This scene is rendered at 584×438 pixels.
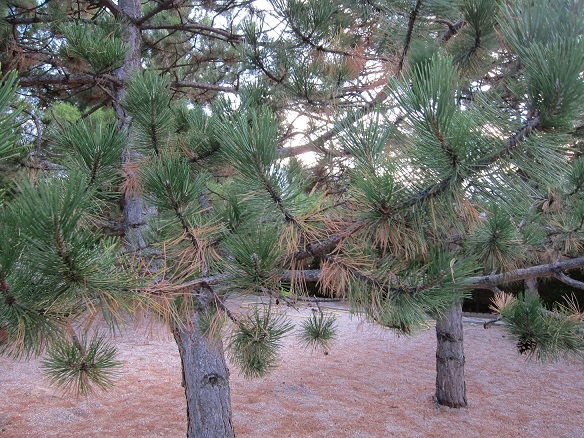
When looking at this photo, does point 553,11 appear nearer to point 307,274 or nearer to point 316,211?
point 316,211

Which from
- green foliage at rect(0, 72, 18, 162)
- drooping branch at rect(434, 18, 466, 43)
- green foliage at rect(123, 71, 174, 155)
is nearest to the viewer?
green foliage at rect(0, 72, 18, 162)

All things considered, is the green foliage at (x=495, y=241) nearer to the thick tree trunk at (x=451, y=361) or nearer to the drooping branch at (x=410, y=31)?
the drooping branch at (x=410, y=31)

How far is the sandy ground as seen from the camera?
12.7 feet

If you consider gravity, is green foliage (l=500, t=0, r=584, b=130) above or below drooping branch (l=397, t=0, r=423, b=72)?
below

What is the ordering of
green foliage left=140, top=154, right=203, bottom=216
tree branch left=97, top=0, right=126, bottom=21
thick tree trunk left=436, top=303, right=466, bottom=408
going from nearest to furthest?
green foliage left=140, top=154, right=203, bottom=216 → tree branch left=97, top=0, right=126, bottom=21 → thick tree trunk left=436, top=303, right=466, bottom=408

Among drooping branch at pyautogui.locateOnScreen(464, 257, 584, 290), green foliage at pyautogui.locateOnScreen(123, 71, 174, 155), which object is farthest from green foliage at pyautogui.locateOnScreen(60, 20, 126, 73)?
drooping branch at pyautogui.locateOnScreen(464, 257, 584, 290)

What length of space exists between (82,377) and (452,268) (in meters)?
1.36

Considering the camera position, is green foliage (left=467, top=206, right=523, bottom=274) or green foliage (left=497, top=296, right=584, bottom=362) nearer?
green foliage (left=467, top=206, right=523, bottom=274)

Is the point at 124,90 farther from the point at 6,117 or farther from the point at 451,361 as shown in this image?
the point at 451,361

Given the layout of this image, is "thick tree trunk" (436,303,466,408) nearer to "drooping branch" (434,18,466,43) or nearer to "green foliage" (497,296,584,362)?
"green foliage" (497,296,584,362)

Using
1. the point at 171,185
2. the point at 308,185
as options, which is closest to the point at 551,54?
the point at 171,185

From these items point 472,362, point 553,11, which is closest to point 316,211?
point 553,11

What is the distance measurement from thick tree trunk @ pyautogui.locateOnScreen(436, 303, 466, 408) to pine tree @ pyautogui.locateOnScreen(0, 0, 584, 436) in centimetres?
162

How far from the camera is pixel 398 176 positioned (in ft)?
3.61
